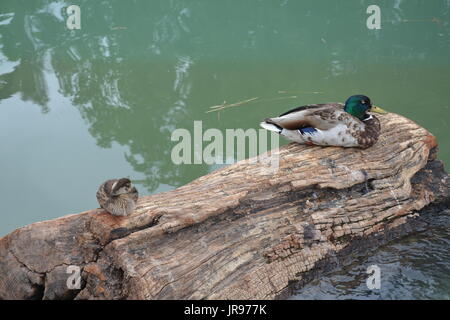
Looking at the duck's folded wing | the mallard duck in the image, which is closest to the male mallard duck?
the duck's folded wing

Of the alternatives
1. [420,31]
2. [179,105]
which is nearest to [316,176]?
[179,105]

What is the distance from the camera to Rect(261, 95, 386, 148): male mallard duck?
3281 mm

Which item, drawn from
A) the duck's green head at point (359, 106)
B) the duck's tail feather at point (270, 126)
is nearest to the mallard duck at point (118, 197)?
the duck's tail feather at point (270, 126)

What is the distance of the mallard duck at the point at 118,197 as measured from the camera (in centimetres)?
255

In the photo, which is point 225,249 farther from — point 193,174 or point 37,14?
point 37,14

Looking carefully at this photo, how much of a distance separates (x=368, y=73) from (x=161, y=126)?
2.71 metres

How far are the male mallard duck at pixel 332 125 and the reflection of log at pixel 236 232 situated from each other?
0.07m

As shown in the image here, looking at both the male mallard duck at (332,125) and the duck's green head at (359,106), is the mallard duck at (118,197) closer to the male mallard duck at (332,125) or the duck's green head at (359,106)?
the male mallard duck at (332,125)

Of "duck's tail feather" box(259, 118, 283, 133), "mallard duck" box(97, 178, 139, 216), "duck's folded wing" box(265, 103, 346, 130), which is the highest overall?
"duck's folded wing" box(265, 103, 346, 130)

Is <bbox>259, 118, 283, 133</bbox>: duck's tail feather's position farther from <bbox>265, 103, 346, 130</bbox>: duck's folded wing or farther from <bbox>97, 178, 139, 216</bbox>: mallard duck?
<bbox>97, 178, 139, 216</bbox>: mallard duck

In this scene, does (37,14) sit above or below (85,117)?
above

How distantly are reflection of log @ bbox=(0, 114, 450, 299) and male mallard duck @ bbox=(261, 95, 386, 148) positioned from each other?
0.07 metres
